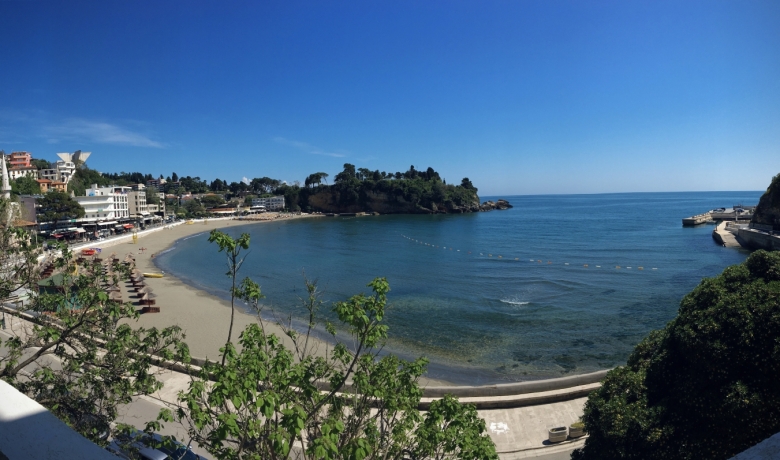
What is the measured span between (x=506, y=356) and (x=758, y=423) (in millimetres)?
12350

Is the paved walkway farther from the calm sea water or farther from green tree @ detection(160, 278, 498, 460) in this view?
green tree @ detection(160, 278, 498, 460)

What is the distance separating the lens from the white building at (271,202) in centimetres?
13262

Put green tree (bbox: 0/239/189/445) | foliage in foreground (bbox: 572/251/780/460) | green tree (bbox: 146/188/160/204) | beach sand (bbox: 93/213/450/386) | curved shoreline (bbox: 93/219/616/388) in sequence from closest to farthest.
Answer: green tree (bbox: 0/239/189/445)
foliage in foreground (bbox: 572/251/780/460)
curved shoreline (bbox: 93/219/616/388)
beach sand (bbox: 93/213/450/386)
green tree (bbox: 146/188/160/204)

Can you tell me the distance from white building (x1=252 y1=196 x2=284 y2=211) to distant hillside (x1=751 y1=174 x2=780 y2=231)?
376 feet

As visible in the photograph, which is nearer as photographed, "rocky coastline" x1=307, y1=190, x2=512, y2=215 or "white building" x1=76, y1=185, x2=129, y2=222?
"white building" x1=76, y1=185, x2=129, y2=222

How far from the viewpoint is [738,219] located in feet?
240

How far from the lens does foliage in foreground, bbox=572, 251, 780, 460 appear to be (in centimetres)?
577

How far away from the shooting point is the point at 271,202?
136625 millimetres

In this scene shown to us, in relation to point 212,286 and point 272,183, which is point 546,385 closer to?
point 212,286

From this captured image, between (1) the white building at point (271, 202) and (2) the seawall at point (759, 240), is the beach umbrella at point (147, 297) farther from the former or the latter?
(1) the white building at point (271, 202)

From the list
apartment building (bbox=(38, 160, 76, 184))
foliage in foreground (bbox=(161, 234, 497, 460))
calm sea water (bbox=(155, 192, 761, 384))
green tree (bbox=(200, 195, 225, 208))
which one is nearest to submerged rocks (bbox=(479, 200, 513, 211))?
calm sea water (bbox=(155, 192, 761, 384))

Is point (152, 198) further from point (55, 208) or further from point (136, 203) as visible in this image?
point (55, 208)

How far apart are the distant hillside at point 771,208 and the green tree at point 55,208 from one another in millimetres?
78268

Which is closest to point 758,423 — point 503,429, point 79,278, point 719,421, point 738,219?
point 719,421
